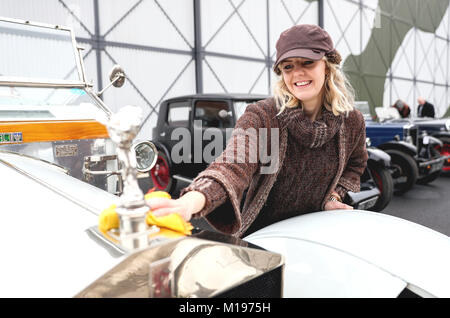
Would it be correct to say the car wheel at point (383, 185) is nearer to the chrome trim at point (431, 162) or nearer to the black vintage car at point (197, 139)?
the black vintage car at point (197, 139)

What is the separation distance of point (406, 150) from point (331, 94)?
4324 mm

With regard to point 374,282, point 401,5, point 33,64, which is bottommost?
point 374,282

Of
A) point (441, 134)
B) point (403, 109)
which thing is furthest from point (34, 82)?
point (403, 109)

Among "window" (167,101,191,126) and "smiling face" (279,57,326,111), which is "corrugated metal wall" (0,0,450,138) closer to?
"window" (167,101,191,126)

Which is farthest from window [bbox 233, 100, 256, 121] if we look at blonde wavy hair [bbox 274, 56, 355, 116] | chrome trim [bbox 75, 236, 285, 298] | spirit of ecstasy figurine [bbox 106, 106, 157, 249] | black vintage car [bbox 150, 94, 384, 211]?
spirit of ecstasy figurine [bbox 106, 106, 157, 249]

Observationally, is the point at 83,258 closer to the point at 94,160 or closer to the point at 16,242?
the point at 16,242

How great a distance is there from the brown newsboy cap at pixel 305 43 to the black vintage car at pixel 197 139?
270 centimetres

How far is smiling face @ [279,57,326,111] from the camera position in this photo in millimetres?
1229

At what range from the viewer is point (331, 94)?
130cm

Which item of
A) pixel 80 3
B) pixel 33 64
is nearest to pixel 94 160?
pixel 33 64

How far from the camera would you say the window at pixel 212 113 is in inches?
176

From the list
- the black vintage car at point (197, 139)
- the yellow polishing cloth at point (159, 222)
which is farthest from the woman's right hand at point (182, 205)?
the black vintage car at point (197, 139)

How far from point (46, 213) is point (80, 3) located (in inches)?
275

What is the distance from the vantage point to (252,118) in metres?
1.25
